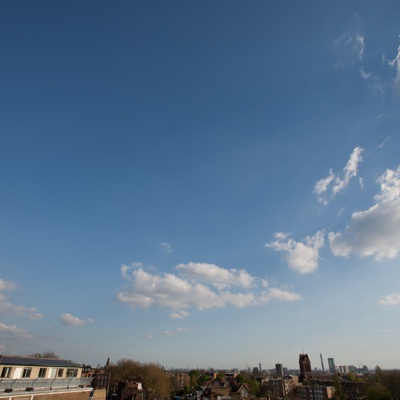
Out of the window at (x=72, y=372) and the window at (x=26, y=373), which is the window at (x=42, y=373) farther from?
the window at (x=72, y=372)

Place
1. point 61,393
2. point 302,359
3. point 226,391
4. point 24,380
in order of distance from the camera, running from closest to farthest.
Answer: point 24,380
point 61,393
point 226,391
point 302,359

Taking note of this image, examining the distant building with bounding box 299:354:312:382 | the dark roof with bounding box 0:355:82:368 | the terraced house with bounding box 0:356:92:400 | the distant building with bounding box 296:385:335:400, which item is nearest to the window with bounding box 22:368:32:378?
the terraced house with bounding box 0:356:92:400

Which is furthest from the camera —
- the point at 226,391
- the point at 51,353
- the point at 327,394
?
the point at 51,353

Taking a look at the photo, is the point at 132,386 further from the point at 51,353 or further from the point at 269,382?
the point at 269,382

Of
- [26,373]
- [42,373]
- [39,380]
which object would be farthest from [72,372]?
[39,380]

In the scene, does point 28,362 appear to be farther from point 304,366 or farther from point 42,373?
point 304,366

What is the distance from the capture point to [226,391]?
7562cm

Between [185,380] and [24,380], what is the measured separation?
117560mm

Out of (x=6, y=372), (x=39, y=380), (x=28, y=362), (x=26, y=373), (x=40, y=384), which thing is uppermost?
(x=28, y=362)

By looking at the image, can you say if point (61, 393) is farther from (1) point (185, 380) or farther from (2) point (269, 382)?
(2) point (269, 382)

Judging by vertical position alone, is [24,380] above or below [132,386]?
above

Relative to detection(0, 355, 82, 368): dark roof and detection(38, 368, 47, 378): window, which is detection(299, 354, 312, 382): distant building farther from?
detection(38, 368, 47, 378): window

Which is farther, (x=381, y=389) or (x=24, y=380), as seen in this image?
(x=381, y=389)

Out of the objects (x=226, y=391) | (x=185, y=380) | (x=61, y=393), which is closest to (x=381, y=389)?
(x=226, y=391)
